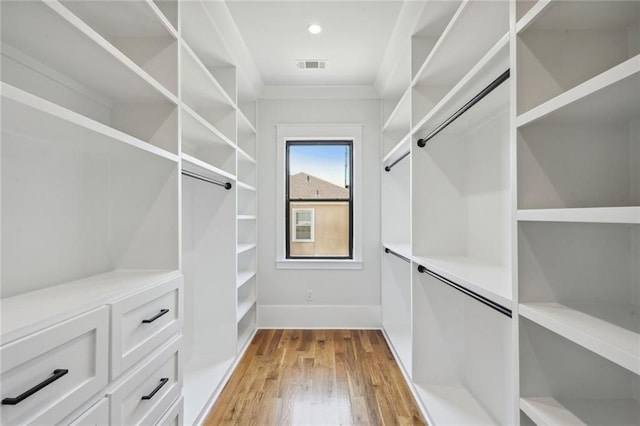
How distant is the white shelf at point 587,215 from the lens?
667 millimetres

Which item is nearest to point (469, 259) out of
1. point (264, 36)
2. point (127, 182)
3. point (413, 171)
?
point (413, 171)

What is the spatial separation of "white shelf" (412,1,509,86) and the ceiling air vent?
113 centimetres

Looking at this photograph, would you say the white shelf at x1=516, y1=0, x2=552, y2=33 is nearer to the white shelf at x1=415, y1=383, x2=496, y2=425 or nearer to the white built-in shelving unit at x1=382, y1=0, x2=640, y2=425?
the white built-in shelving unit at x1=382, y1=0, x2=640, y2=425

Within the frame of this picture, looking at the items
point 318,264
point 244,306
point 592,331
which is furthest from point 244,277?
point 592,331

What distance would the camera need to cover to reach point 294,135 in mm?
3707

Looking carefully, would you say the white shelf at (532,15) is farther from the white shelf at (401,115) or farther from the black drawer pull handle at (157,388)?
the black drawer pull handle at (157,388)

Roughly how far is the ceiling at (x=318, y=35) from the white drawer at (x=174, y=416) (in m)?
2.38

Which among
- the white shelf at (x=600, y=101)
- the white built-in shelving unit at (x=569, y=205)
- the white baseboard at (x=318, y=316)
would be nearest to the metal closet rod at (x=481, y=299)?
the white built-in shelving unit at (x=569, y=205)

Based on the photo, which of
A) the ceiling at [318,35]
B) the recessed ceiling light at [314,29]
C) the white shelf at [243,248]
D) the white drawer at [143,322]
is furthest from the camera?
the white shelf at [243,248]

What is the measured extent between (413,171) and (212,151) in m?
1.68

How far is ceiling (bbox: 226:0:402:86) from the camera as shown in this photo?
2230 millimetres

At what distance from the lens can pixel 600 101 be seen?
0.84 m

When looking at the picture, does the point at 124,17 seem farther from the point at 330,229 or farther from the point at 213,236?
the point at 330,229

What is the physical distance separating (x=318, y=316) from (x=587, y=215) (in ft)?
10.5
